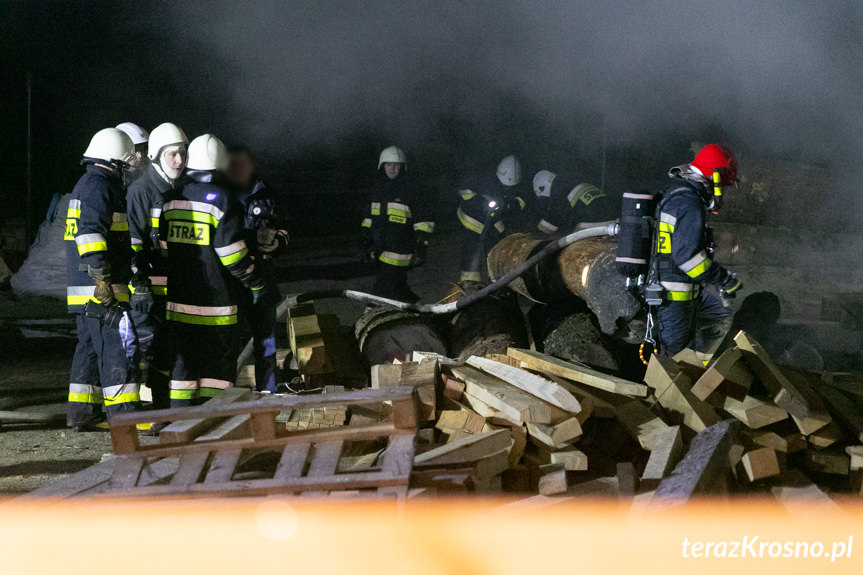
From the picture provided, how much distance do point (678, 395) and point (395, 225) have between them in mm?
4123

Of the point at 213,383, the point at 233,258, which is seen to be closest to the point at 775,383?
the point at 233,258

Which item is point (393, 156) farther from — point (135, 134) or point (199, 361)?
point (199, 361)

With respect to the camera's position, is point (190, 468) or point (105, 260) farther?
point (105, 260)

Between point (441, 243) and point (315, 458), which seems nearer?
point (315, 458)

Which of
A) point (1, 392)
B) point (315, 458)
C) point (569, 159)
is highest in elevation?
point (569, 159)

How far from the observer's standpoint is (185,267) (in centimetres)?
431

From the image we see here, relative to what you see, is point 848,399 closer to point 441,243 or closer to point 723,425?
point 723,425

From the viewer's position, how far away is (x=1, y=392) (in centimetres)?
559

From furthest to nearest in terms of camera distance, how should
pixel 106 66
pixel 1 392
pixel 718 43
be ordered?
pixel 106 66
pixel 718 43
pixel 1 392

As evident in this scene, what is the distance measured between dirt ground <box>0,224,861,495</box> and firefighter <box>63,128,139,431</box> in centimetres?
46

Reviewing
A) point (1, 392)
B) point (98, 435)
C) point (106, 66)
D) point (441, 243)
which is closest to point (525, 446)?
point (98, 435)

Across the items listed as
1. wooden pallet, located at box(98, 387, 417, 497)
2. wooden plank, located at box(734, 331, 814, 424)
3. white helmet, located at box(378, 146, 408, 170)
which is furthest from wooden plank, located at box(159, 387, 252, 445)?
white helmet, located at box(378, 146, 408, 170)

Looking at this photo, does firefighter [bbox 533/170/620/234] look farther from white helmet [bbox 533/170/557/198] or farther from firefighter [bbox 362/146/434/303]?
firefighter [bbox 362/146/434/303]

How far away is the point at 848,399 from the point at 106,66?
37.0 feet
